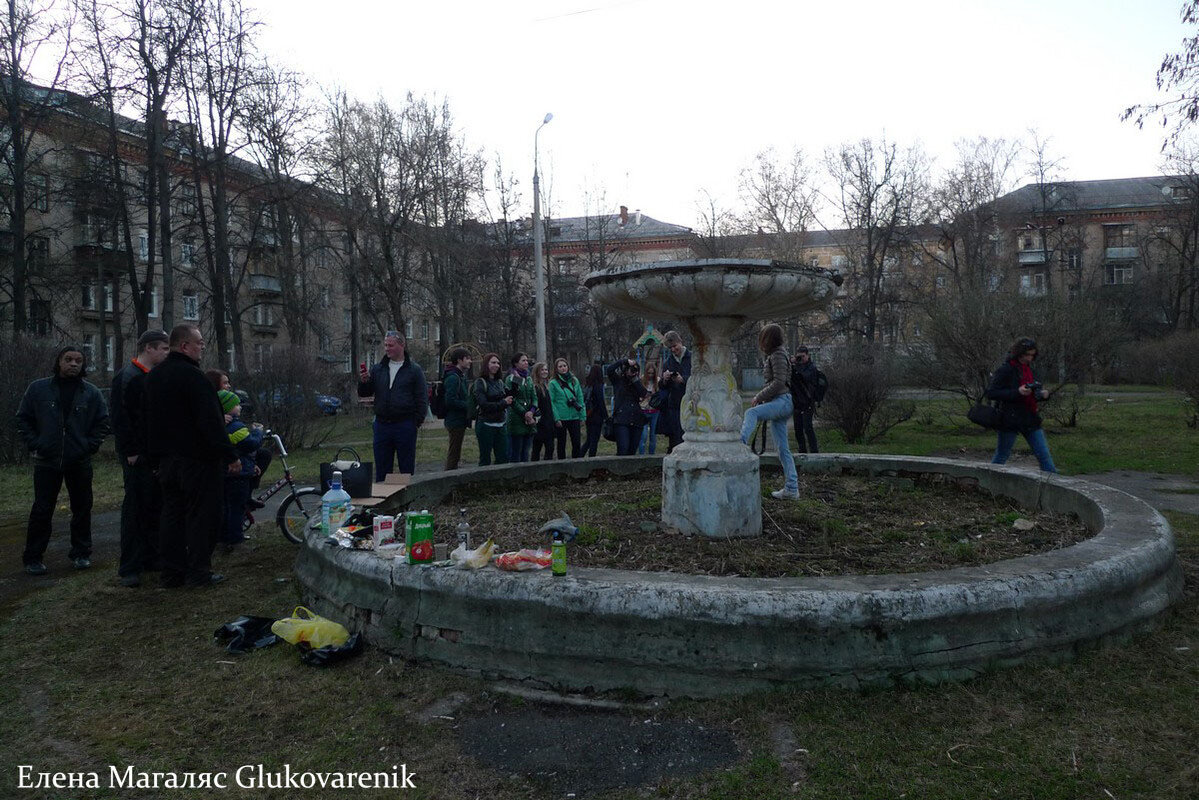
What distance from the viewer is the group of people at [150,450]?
5.83m

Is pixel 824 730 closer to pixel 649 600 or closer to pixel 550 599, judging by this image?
pixel 649 600

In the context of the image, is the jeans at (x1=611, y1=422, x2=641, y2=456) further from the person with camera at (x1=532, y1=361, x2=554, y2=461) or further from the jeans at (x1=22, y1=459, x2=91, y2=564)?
the jeans at (x1=22, y1=459, x2=91, y2=564)

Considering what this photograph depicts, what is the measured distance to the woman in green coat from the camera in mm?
10336

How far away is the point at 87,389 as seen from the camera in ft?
22.2

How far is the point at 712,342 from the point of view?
18.9 ft

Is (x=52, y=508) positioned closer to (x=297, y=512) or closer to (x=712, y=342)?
(x=297, y=512)

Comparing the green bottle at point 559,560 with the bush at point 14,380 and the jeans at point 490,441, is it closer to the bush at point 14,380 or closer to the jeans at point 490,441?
the jeans at point 490,441

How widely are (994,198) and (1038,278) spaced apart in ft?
51.7

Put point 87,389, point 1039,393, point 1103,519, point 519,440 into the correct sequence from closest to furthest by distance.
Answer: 1. point 1103,519
2. point 87,389
3. point 1039,393
4. point 519,440

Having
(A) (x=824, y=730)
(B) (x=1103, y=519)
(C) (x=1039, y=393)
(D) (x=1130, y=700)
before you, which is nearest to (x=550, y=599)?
(A) (x=824, y=730)

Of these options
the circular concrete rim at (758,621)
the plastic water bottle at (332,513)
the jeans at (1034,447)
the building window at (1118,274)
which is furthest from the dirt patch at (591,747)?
the building window at (1118,274)

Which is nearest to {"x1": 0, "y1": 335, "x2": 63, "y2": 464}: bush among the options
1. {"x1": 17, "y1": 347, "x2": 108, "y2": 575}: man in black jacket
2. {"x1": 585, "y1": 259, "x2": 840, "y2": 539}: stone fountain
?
{"x1": 17, "y1": 347, "x2": 108, "y2": 575}: man in black jacket

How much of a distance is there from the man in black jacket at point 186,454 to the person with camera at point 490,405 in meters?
4.16

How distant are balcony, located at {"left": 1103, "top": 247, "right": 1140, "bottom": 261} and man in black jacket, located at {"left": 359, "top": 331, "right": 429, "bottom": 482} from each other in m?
62.5
